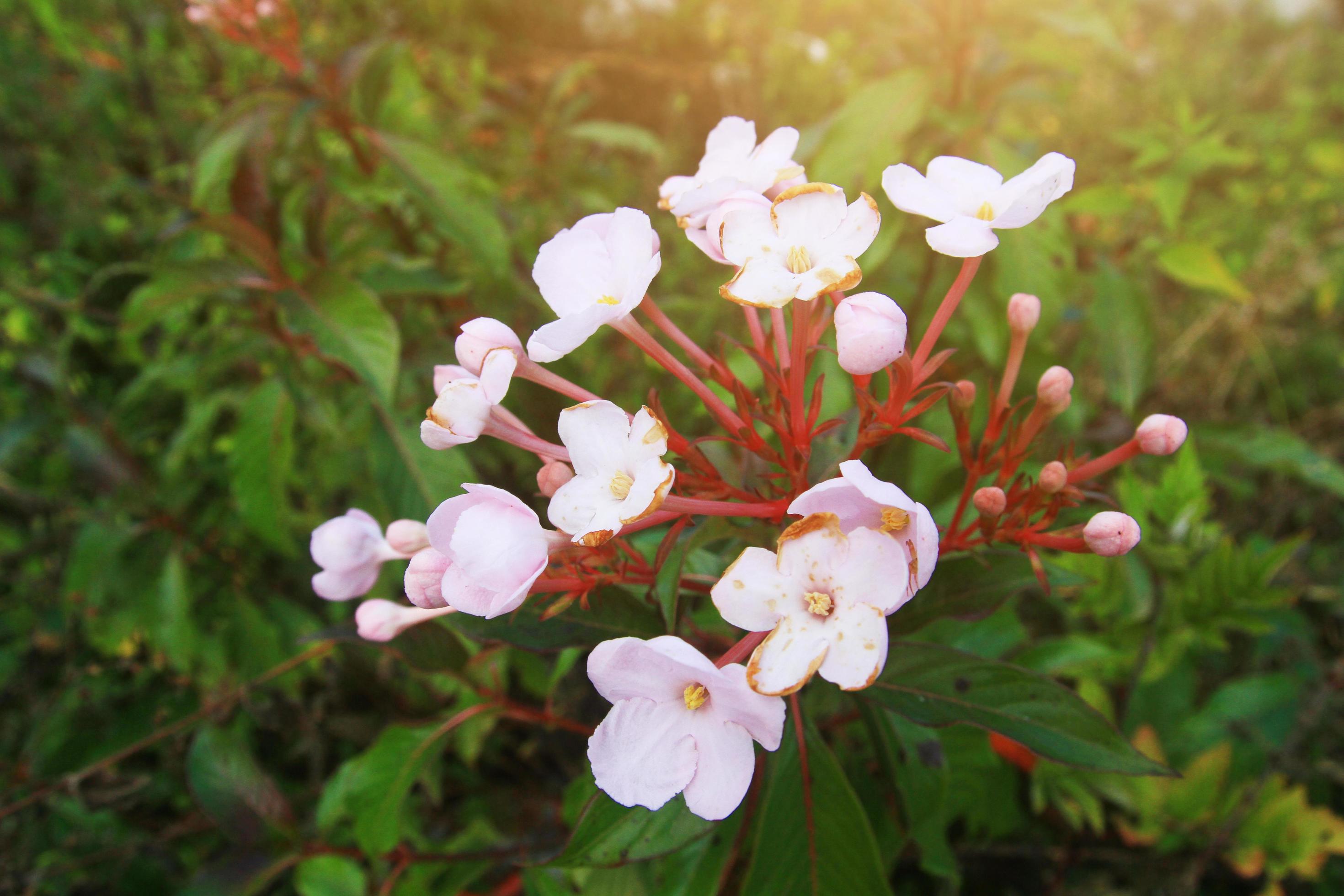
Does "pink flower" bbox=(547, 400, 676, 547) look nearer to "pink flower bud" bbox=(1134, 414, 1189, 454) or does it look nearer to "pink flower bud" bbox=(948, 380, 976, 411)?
"pink flower bud" bbox=(948, 380, 976, 411)

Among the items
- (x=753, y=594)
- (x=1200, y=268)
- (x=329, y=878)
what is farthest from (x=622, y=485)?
(x=1200, y=268)

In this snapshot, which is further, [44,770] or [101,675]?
[101,675]

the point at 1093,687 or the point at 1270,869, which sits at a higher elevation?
the point at 1093,687

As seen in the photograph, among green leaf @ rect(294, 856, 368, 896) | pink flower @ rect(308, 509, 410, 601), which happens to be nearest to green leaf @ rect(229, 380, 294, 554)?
green leaf @ rect(294, 856, 368, 896)

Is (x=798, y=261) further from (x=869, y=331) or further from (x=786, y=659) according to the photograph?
(x=786, y=659)

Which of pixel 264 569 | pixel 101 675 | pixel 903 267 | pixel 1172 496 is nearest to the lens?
pixel 1172 496

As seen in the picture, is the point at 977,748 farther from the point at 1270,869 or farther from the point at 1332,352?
the point at 1332,352

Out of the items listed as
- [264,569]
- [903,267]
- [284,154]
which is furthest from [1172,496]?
[264,569]
